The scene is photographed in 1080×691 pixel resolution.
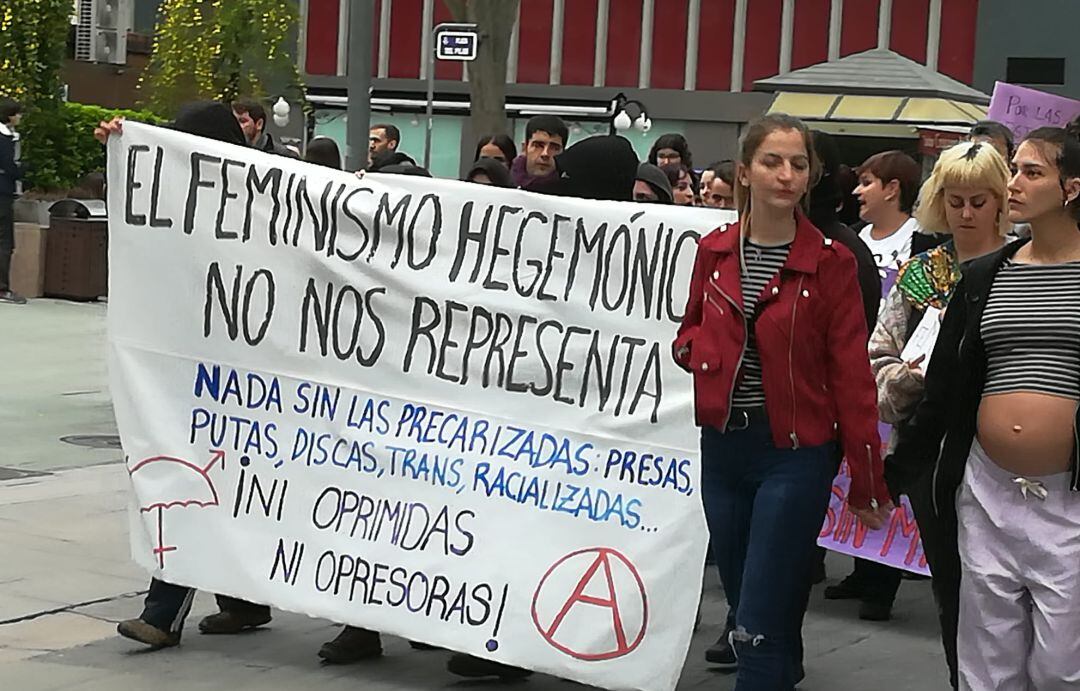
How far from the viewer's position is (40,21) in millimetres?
21359

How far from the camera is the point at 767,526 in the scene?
502cm

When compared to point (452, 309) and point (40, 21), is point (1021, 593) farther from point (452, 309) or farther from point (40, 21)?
point (40, 21)

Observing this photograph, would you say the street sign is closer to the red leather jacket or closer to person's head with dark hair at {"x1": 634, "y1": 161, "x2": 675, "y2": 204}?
person's head with dark hair at {"x1": 634, "y1": 161, "x2": 675, "y2": 204}

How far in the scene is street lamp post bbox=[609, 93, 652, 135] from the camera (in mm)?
23155

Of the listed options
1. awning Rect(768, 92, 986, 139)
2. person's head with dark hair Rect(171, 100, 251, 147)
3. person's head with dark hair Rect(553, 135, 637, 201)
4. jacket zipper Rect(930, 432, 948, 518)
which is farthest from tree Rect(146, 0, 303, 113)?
jacket zipper Rect(930, 432, 948, 518)

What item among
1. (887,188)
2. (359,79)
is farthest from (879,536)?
(359,79)

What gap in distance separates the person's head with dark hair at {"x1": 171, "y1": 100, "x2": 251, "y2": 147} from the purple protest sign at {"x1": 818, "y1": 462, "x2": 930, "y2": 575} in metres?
2.78

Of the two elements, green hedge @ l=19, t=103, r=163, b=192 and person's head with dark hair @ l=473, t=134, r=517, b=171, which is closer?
person's head with dark hair @ l=473, t=134, r=517, b=171

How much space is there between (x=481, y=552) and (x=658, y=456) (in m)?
0.68

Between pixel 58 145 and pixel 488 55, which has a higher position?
pixel 488 55

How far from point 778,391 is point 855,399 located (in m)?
0.22

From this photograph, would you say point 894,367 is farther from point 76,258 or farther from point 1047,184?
point 76,258

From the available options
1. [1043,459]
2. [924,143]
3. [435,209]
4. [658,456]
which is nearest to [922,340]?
[658,456]

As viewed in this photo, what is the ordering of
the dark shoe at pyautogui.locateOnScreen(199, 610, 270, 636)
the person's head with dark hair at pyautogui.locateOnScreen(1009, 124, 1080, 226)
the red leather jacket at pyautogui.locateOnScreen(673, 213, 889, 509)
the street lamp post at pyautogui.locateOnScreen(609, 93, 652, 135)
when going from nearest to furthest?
the person's head with dark hair at pyautogui.locateOnScreen(1009, 124, 1080, 226), the red leather jacket at pyautogui.locateOnScreen(673, 213, 889, 509), the dark shoe at pyautogui.locateOnScreen(199, 610, 270, 636), the street lamp post at pyautogui.locateOnScreen(609, 93, 652, 135)
